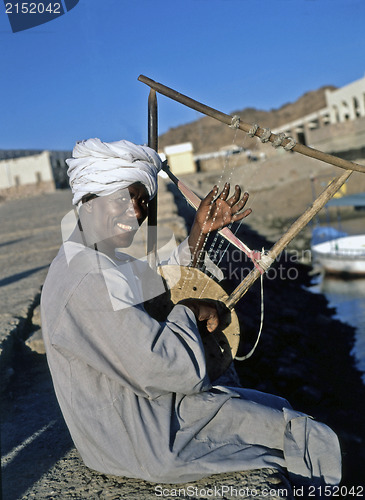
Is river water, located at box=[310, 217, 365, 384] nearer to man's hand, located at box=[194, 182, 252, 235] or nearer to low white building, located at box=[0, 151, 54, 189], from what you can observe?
man's hand, located at box=[194, 182, 252, 235]

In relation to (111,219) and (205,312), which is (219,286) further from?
(111,219)

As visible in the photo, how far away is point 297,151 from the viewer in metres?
2.52

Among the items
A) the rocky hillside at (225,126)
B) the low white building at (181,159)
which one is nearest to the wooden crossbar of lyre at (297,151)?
the low white building at (181,159)

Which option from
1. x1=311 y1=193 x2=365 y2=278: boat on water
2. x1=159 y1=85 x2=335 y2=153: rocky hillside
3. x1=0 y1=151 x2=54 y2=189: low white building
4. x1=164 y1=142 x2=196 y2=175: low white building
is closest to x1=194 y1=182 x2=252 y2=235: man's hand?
x1=311 y1=193 x2=365 y2=278: boat on water

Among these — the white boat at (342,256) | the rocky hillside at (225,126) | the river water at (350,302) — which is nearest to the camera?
the river water at (350,302)

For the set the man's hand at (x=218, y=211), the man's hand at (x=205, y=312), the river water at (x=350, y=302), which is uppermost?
the man's hand at (x=218, y=211)

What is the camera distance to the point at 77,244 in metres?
2.13

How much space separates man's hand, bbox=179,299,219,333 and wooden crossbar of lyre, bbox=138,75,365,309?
24 centimetres

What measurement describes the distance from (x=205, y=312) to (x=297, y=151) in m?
0.90

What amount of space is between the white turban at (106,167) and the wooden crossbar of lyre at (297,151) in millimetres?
486

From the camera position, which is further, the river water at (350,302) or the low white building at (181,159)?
the low white building at (181,159)

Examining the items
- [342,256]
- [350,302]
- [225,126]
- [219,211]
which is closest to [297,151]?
[219,211]

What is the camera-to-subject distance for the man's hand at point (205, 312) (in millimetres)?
2193

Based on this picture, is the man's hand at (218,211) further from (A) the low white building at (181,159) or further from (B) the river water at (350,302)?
(A) the low white building at (181,159)
